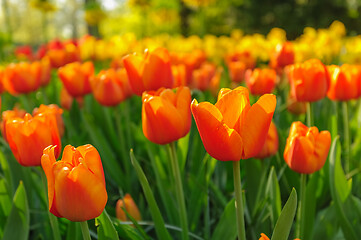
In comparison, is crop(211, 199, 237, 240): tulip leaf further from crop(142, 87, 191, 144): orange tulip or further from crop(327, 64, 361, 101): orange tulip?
crop(327, 64, 361, 101): orange tulip

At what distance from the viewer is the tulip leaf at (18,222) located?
4.25 feet

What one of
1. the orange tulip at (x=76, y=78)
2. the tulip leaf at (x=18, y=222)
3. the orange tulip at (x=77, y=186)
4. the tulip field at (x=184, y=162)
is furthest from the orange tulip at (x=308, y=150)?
the orange tulip at (x=76, y=78)

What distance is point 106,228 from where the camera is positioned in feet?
3.42

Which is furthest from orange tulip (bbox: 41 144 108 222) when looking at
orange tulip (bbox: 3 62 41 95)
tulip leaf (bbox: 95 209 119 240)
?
orange tulip (bbox: 3 62 41 95)

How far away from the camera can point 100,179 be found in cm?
85

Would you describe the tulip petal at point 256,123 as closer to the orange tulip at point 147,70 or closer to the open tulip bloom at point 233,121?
the open tulip bloom at point 233,121

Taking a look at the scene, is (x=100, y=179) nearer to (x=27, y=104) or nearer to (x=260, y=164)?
(x=260, y=164)

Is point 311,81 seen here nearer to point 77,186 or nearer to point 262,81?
point 262,81

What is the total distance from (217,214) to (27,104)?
1.42 metres

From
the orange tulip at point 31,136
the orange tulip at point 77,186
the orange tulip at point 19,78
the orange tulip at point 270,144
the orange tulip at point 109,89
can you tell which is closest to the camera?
the orange tulip at point 77,186

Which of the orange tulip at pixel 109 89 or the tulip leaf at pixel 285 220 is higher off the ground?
the orange tulip at pixel 109 89

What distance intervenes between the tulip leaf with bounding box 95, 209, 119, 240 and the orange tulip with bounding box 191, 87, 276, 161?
0.30 meters

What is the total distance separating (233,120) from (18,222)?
78 centimetres

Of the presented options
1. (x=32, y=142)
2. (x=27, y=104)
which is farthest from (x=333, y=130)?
(x=27, y=104)
